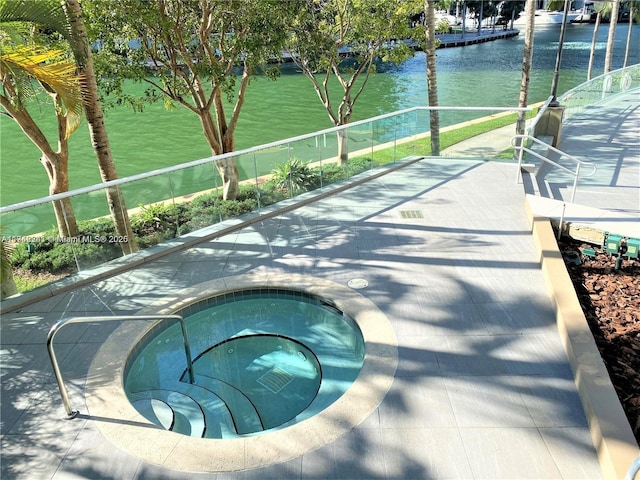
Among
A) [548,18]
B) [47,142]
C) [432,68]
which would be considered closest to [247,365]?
[47,142]

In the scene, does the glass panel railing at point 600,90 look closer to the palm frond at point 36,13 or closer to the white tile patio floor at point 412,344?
the white tile patio floor at point 412,344

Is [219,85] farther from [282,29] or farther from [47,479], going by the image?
[47,479]

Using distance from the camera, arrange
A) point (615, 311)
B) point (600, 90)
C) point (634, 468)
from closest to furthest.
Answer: point (634, 468)
point (615, 311)
point (600, 90)

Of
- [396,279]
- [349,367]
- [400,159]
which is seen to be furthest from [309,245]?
[400,159]

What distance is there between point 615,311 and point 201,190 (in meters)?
6.07

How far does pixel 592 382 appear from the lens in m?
4.64

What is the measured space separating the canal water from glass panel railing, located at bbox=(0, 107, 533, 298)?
3.33 m

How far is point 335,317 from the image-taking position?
21.0 ft

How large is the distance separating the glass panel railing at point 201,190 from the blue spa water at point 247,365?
80.1 inches

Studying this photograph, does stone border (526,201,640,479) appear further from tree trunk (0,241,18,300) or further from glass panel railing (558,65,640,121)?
glass panel railing (558,65,640,121)

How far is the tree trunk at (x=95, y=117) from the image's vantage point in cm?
763

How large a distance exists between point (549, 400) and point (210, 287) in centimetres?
426

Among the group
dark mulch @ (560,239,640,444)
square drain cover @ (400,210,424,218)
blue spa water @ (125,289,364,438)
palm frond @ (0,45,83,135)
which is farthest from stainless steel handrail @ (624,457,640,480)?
palm frond @ (0,45,83,135)

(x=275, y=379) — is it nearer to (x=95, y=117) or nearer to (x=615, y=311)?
(x=615, y=311)
